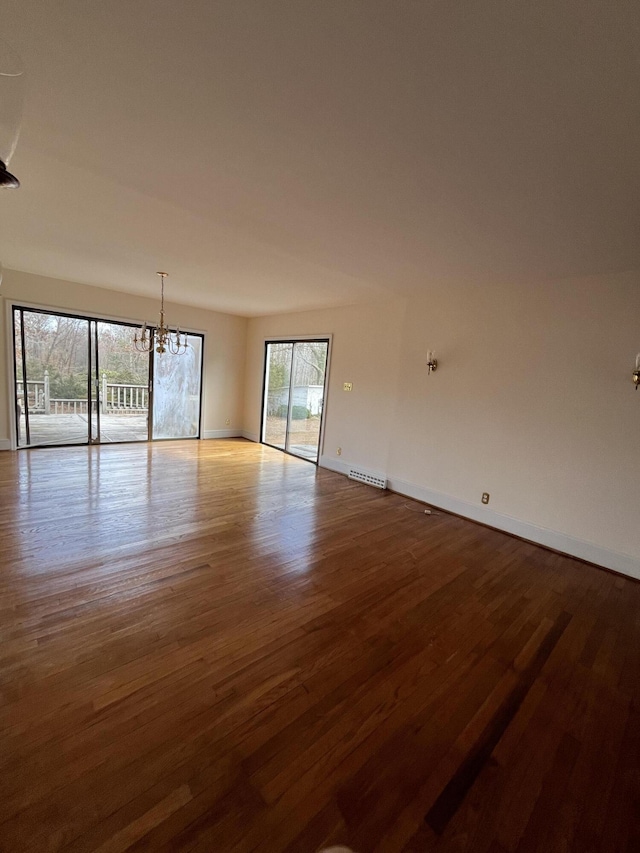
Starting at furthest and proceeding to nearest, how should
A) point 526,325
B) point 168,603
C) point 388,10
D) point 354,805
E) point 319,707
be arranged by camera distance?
point 526,325, point 168,603, point 319,707, point 354,805, point 388,10

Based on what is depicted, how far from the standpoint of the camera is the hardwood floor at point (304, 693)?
1.15 metres

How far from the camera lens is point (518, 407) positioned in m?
3.53

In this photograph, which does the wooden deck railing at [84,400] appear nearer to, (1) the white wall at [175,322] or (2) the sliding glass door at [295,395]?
(1) the white wall at [175,322]

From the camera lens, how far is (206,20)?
113 cm

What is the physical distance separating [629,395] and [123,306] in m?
6.89

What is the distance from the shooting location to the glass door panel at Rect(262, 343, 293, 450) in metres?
6.68

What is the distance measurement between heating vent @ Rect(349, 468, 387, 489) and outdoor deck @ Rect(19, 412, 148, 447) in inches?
159

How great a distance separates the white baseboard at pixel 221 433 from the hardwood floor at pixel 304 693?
4.13 metres

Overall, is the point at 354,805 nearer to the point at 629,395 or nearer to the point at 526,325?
the point at 629,395

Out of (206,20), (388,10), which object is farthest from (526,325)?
(206,20)

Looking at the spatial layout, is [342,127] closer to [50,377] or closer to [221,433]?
[50,377]

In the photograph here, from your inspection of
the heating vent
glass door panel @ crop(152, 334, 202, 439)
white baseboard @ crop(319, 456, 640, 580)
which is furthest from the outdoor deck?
white baseboard @ crop(319, 456, 640, 580)

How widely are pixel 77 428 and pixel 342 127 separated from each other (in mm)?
6217

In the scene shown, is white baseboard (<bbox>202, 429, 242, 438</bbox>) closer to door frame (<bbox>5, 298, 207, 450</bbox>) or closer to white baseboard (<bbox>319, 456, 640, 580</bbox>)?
door frame (<bbox>5, 298, 207, 450</bbox>)
